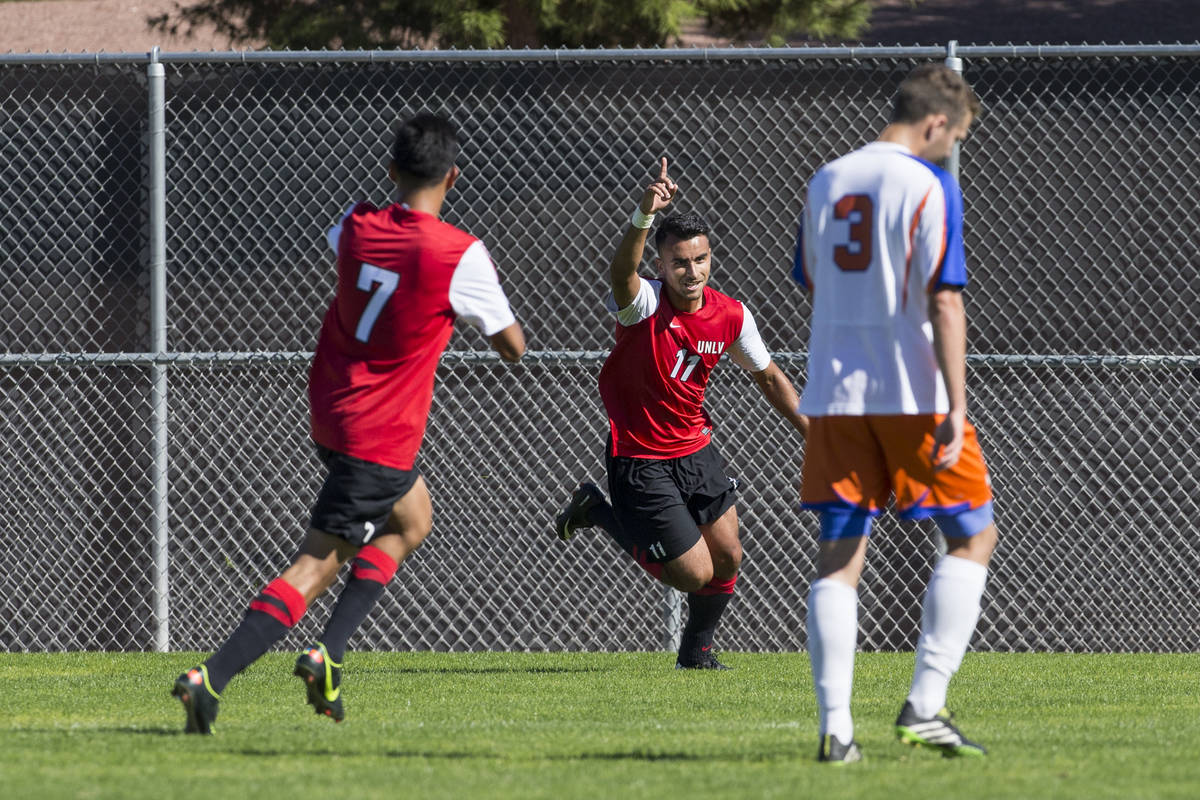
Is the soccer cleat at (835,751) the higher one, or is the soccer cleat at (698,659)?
the soccer cleat at (835,751)

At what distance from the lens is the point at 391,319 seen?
4.37 metres

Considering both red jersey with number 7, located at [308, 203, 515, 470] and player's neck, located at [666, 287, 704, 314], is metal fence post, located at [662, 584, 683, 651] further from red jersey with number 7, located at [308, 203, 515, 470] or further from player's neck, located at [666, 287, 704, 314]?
red jersey with number 7, located at [308, 203, 515, 470]

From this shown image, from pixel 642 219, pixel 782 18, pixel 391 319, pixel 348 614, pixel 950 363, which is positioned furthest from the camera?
pixel 782 18

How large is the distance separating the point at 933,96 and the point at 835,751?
163cm

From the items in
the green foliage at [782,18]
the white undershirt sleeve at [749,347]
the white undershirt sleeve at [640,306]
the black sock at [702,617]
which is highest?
the green foliage at [782,18]

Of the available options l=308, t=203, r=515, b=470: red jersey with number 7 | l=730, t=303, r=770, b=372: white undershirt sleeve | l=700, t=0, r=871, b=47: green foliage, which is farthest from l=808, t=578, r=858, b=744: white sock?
l=700, t=0, r=871, b=47: green foliage

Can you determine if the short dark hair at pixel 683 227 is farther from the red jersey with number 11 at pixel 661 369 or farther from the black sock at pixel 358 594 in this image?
the black sock at pixel 358 594

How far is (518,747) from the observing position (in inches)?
163

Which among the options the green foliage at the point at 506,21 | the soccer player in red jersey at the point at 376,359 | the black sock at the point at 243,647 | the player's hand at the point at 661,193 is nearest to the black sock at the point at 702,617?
the player's hand at the point at 661,193

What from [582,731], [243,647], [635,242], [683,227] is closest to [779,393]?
[683,227]

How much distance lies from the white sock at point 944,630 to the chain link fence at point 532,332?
3.71 meters

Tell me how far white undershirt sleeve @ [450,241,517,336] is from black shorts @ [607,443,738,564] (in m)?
2.01

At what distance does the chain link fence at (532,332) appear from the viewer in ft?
27.2

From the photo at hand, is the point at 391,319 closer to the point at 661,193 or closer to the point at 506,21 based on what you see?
the point at 661,193
